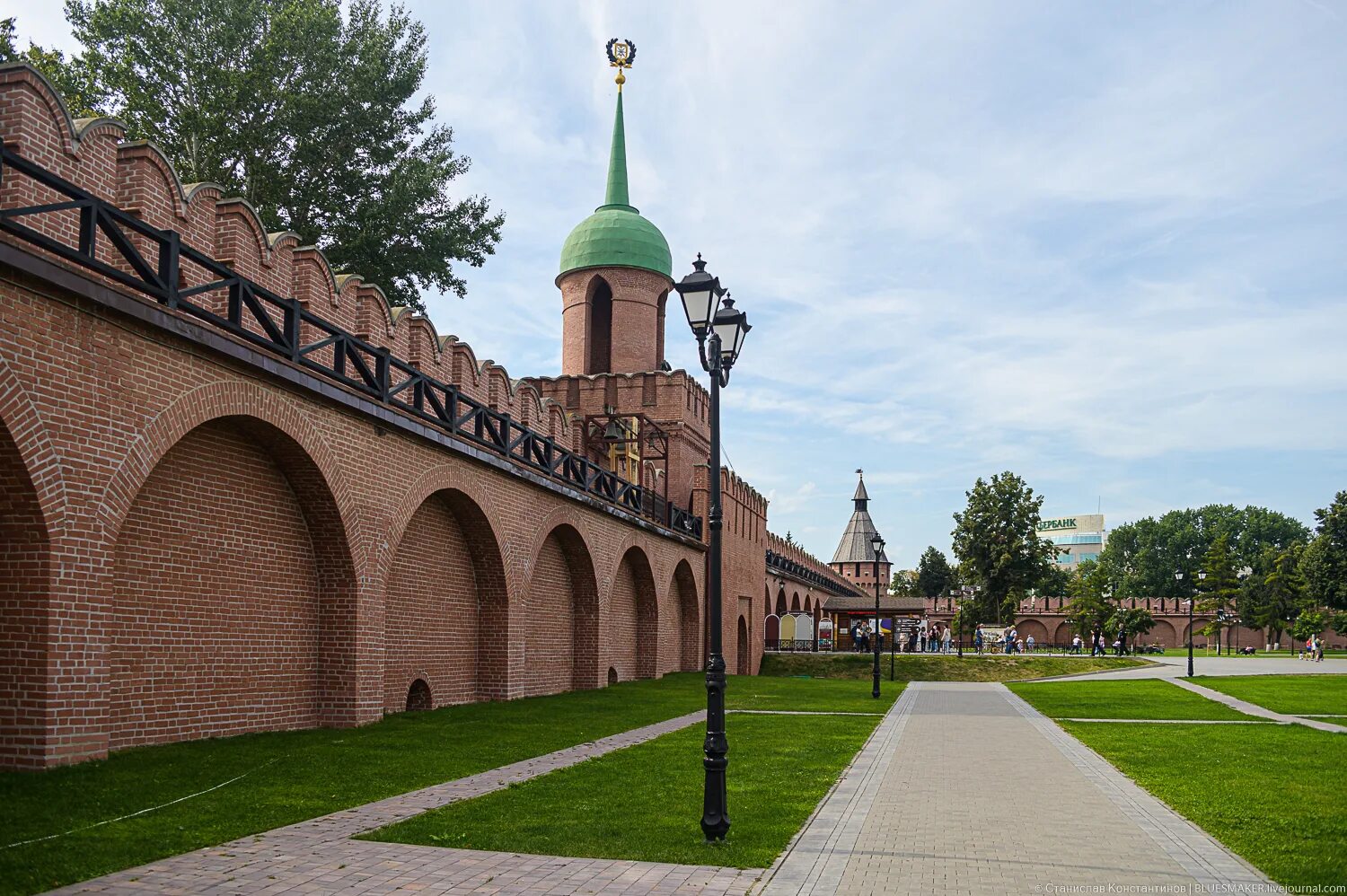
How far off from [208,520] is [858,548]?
278 feet

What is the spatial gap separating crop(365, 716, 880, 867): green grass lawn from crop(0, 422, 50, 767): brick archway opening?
3.18m

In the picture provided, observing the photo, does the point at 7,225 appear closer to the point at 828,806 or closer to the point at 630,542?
the point at 828,806

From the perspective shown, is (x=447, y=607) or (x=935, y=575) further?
(x=935, y=575)

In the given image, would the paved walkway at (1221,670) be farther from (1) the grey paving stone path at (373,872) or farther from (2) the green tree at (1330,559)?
(1) the grey paving stone path at (373,872)

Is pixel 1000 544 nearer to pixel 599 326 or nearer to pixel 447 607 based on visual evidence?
pixel 599 326

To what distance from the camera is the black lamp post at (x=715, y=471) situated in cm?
778

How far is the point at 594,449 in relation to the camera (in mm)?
29047

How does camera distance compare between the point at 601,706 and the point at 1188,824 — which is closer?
the point at 1188,824

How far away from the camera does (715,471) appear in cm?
884

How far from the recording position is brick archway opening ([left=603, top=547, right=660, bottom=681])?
26.0 meters

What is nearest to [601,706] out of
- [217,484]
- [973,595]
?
[217,484]

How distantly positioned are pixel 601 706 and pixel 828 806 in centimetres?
967

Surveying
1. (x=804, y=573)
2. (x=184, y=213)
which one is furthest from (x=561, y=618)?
(x=804, y=573)

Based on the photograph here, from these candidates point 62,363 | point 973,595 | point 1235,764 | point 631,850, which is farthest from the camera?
point 973,595
